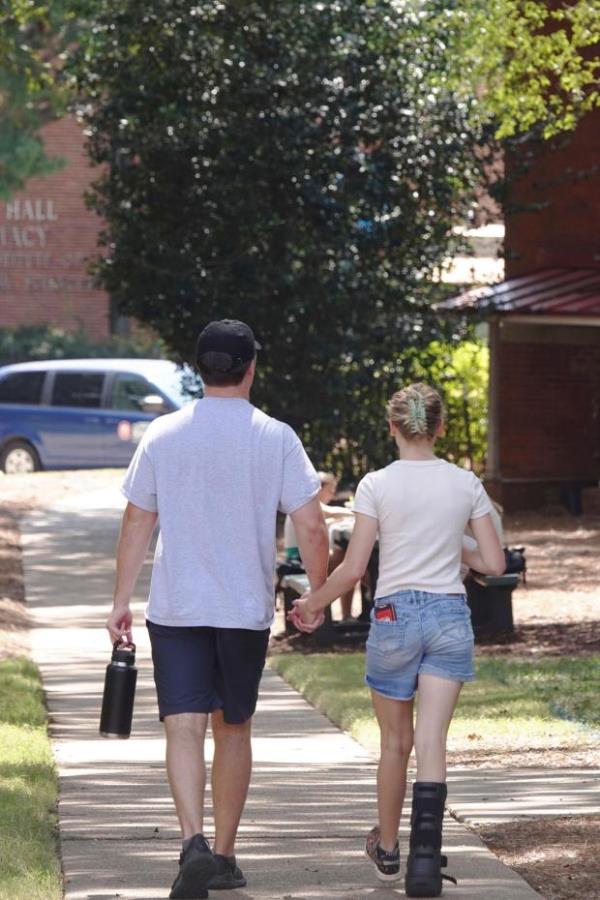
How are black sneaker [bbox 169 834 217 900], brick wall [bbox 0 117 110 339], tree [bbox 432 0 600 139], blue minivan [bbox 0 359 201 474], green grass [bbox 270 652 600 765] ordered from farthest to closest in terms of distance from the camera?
brick wall [bbox 0 117 110 339] < blue minivan [bbox 0 359 201 474] < tree [bbox 432 0 600 139] < green grass [bbox 270 652 600 765] < black sneaker [bbox 169 834 217 900]

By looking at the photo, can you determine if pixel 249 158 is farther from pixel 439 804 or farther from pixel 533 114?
pixel 439 804

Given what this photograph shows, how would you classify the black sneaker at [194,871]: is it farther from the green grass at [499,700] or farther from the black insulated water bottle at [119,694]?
the green grass at [499,700]

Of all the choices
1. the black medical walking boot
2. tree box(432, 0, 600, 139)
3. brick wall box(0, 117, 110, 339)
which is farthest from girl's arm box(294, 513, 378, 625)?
brick wall box(0, 117, 110, 339)

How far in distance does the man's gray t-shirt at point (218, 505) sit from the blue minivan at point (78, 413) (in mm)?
20836

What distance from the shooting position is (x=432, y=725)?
19.3 ft

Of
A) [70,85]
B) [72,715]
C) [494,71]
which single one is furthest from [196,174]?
[72,715]

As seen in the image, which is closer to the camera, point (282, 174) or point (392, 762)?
point (392, 762)

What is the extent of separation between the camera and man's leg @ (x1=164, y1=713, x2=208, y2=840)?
18.7ft

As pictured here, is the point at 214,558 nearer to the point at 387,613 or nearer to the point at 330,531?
the point at 387,613

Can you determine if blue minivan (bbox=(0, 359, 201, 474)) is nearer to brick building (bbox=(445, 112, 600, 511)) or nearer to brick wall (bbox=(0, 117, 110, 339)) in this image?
brick building (bbox=(445, 112, 600, 511))

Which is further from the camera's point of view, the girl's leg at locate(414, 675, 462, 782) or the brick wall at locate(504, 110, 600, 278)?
the brick wall at locate(504, 110, 600, 278)

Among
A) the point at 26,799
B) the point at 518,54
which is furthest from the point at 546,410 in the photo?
the point at 26,799

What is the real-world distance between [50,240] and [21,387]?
40.1 feet

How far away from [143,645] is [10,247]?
26.7 meters
